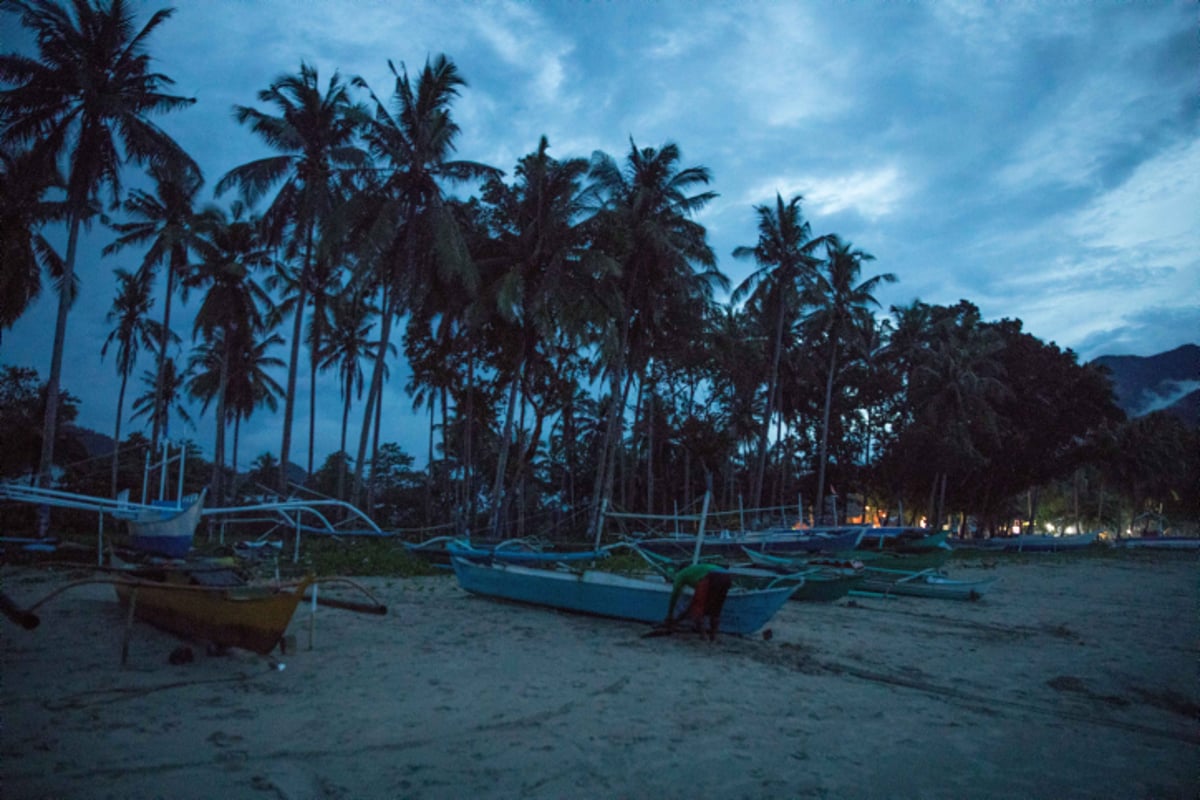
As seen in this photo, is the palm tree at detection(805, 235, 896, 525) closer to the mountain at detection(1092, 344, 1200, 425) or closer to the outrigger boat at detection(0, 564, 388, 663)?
the outrigger boat at detection(0, 564, 388, 663)

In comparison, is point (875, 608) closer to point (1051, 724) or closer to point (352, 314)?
point (1051, 724)

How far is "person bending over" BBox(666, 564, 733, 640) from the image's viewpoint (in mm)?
8250

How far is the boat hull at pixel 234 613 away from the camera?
625cm

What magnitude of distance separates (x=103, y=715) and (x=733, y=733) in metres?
4.77

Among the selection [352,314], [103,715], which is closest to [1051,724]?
[103,715]

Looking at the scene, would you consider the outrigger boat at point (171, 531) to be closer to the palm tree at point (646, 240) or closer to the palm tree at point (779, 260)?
the palm tree at point (646, 240)

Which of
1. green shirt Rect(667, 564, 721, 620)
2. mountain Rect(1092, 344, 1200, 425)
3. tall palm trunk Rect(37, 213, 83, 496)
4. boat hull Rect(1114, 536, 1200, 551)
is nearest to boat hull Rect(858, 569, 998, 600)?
green shirt Rect(667, 564, 721, 620)

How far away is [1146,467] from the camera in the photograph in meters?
46.0

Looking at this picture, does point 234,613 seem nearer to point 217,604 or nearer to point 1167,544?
point 217,604

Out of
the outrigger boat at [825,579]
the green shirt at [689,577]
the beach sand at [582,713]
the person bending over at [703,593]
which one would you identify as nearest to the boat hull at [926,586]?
the outrigger boat at [825,579]

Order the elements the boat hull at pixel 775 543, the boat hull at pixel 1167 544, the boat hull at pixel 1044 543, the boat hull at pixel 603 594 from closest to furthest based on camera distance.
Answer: the boat hull at pixel 603 594 < the boat hull at pixel 775 543 < the boat hull at pixel 1044 543 < the boat hull at pixel 1167 544

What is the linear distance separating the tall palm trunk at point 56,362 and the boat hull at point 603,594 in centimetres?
1178

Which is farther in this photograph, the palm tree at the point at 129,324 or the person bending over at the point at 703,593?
the palm tree at the point at 129,324

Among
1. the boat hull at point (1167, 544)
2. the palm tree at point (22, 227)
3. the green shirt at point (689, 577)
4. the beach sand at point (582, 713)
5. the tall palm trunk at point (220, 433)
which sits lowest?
the boat hull at point (1167, 544)
